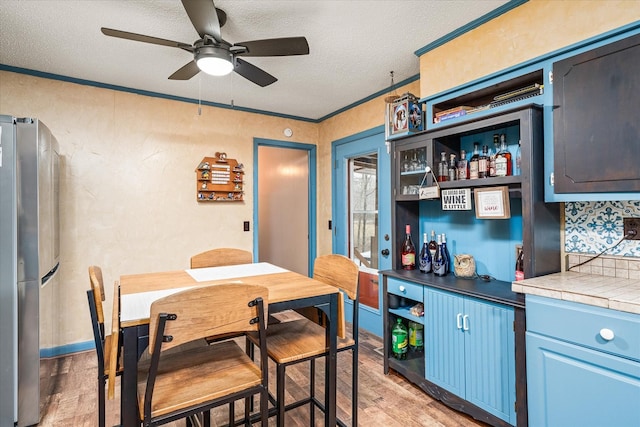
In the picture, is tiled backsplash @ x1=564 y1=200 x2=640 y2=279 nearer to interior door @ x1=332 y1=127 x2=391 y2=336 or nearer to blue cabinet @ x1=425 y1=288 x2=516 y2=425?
blue cabinet @ x1=425 y1=288 x2=516 y2=425

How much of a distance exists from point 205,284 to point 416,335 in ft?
5.55

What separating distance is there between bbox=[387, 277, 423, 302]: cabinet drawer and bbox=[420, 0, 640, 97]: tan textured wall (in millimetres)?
1415

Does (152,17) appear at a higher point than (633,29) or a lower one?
higher

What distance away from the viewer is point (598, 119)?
1609 millimetres

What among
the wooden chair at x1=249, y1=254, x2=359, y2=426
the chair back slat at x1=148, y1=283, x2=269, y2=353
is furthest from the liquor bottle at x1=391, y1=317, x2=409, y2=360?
the chair back slat at x1=148, y1=283, x2=269, y2=353

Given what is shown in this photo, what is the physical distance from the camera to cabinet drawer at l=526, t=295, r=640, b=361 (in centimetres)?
133

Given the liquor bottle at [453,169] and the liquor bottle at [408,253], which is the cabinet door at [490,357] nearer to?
the liquor bottle at [408,253]

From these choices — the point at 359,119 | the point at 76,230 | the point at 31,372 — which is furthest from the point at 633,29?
the point at 76,230

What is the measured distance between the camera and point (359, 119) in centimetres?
372

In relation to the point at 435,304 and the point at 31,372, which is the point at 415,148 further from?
the point at 31,372

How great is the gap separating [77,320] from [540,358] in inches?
143

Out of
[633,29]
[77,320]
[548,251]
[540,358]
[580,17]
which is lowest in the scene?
[77,320]

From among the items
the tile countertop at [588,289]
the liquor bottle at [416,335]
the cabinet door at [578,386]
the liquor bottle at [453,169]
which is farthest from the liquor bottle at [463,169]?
the liquor bottle at [416,335]

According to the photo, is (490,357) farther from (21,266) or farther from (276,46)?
(21,266)
